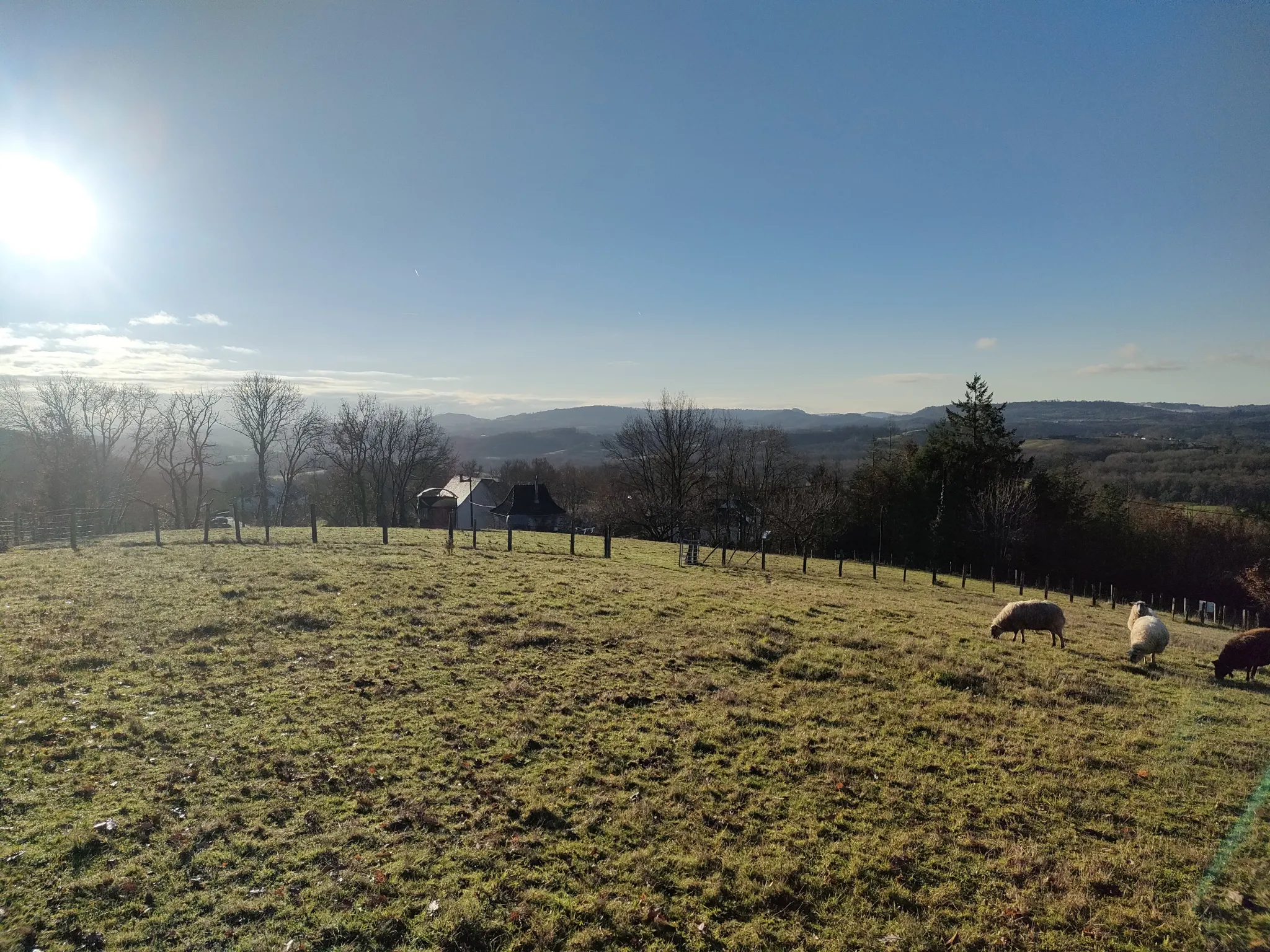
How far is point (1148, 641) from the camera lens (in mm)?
13180

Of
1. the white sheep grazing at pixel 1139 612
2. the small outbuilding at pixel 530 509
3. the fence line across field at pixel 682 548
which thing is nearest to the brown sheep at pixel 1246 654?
the white sheep grazing at pixel 1139 612

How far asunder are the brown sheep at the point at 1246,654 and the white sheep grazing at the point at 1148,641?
3.24ft

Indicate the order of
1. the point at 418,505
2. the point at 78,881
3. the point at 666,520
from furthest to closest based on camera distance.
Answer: the point at 418,505 → the point at 666,520 → the point at 78,881

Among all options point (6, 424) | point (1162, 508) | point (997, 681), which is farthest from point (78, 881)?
point (1162, 508)

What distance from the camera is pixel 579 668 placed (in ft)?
34.9

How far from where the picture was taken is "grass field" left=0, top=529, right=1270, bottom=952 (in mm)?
4984

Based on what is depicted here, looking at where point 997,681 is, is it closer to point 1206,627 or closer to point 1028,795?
point 1028,795

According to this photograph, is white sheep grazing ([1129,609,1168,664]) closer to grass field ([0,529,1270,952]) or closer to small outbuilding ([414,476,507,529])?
grass field ([0,529,1270,952])

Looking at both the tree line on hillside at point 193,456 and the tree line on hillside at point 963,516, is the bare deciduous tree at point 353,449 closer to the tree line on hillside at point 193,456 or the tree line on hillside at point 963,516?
the tree line on hillside at point 193,456

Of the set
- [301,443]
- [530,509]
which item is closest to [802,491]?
[530,509]

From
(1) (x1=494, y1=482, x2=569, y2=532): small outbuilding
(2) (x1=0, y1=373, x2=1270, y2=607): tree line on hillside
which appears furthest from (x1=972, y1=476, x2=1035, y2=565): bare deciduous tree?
(1) (x1=494, y1=482, x2=569, y2=532): small outbuilding

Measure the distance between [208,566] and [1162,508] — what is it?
217 feet

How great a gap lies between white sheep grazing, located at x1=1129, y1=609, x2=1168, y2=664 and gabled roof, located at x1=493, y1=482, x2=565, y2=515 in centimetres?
4605

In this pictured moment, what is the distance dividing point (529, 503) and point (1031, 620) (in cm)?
4507
